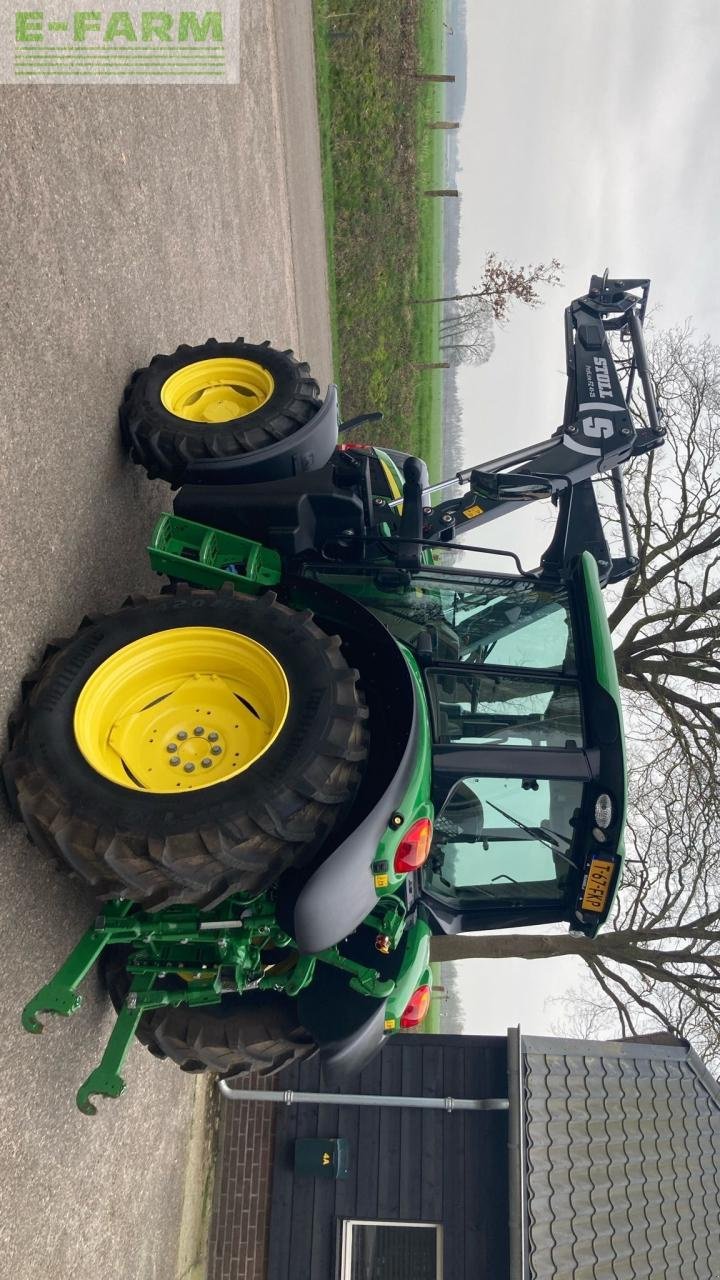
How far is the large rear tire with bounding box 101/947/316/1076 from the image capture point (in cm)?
387

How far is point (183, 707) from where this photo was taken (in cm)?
364

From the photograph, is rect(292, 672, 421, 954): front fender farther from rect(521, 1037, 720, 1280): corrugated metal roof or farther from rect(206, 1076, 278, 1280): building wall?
rect(206, 1076, 278, 1280): building wall

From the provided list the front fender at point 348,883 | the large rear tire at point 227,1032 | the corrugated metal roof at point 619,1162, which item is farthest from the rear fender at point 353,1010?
the corrugated metal roof at point 619,1162

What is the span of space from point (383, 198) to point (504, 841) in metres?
11.3

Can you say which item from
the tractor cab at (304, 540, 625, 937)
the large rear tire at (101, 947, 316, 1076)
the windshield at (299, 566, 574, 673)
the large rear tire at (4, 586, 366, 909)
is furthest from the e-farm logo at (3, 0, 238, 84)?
the large rear tire at (101, 947, 316, 1076)

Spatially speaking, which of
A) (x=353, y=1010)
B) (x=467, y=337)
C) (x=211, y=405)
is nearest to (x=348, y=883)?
(x=353, y=1010)

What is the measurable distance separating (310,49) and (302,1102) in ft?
35.8

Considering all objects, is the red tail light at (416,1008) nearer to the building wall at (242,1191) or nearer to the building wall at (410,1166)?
the building wall at (410,1166)

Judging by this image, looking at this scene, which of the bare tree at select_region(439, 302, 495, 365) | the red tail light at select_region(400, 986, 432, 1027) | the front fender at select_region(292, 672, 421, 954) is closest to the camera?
the front fender at select_region(292, 672, 421, 954)

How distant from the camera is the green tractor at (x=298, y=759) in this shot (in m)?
3.16

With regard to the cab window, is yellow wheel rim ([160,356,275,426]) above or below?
above

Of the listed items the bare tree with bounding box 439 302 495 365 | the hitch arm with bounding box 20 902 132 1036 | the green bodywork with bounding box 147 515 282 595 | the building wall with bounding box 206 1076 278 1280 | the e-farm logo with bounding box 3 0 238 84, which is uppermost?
the bare tree with bounding box 439 302 495 365

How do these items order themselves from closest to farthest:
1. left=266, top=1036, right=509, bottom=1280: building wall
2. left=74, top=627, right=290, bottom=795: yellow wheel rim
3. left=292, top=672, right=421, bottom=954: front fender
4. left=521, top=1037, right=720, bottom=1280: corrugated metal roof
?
left=292, top=672, right=421, bottom=954: front fender
left=74, top=627, right=290, bottom=795: yellow wheel rim
left=521, top=1037, right=720, bottom=1280: corrugated metal roof
left=266, top=1036, right=509, bottom=1280: building wall

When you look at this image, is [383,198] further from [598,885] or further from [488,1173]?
[488,1173]
